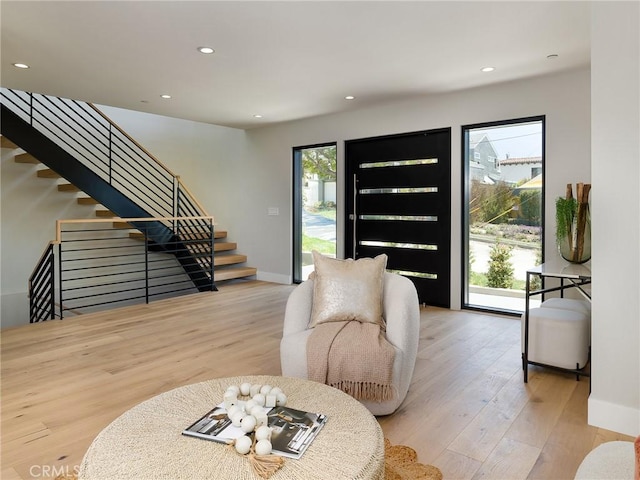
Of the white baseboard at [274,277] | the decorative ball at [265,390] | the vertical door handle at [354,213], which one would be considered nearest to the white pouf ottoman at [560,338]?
the decorative ball at [265,390]

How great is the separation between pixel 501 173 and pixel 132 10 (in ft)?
12.4

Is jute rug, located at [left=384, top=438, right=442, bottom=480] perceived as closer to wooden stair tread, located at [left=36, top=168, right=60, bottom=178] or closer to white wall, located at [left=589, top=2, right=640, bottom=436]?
white wall, located at [left=589, top=2, right=640, bottom=436]

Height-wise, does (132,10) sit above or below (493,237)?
above

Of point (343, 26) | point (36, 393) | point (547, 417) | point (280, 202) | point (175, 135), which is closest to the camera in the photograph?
point (547, 417)

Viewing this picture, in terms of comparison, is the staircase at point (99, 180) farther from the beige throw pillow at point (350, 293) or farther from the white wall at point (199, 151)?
the beige throw pillow at point (350, 293)

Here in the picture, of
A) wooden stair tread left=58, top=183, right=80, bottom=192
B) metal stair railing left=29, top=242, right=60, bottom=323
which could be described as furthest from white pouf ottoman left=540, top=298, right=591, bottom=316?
wooden stair tread left=58, top=183, right=80, bottom=192

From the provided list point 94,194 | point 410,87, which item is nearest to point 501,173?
point 410,87

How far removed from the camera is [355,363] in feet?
7.30

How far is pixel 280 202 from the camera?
661 cm

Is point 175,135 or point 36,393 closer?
point 36,393

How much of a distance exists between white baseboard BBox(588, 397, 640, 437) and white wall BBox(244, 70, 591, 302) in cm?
227

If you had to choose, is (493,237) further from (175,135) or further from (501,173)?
(175,135)

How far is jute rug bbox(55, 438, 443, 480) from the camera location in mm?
1773

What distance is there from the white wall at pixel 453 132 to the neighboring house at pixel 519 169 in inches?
6.5
